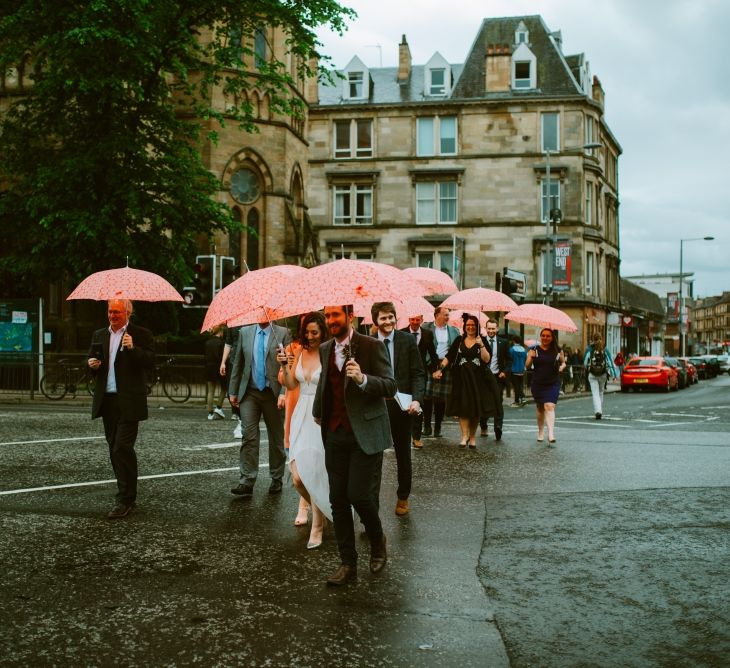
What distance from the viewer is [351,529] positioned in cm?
602

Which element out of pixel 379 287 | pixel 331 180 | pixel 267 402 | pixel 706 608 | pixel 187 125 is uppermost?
pixel 331 180

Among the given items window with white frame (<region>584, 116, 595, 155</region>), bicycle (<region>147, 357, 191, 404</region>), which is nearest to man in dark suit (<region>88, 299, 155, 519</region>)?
bicycle (<region>147, 357, 191, 404</region>)

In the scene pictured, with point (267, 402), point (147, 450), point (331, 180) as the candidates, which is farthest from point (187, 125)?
point (331, 180)

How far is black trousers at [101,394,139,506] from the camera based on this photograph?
8.16 m

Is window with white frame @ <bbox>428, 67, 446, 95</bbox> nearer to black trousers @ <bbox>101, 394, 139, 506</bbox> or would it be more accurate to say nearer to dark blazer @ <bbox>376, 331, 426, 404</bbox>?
dark blazer @ <bbox>376, 331, 426, 404</bbox>

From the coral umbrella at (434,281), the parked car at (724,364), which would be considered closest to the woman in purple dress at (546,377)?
the coral umbrella at (434,281)

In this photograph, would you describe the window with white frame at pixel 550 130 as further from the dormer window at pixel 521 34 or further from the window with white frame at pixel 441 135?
the dormer window at pixel 521 34

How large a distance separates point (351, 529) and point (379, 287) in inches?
64.4

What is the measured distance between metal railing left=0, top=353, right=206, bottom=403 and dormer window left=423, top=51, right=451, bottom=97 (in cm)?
3483

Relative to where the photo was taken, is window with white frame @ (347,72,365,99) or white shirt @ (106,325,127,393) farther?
window with white frame @ (347,72,365,99)

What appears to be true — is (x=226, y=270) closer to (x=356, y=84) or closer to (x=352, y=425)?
(x=352, y=425)

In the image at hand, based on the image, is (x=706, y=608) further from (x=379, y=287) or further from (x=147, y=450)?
(x=147, y=450)

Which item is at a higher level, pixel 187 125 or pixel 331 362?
pixel 187 125

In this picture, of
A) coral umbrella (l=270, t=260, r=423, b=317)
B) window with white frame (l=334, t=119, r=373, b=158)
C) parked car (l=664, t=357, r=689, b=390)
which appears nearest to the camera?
coral umbrella (l=270, t=260, r=423, b=317)
